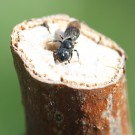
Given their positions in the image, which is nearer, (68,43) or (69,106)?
(69,106)

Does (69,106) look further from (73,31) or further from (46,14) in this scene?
(46,14)

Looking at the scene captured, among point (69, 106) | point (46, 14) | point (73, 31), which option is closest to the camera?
point (69, 106)

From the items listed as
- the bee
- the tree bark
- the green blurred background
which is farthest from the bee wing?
the green blurred background

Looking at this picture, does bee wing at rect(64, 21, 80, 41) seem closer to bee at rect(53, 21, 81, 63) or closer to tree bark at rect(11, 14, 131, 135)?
bee at rect(53, 21, 81, 63)

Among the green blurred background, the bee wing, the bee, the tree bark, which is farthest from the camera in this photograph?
the green blurred background

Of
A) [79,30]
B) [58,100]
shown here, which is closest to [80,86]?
[58,100]

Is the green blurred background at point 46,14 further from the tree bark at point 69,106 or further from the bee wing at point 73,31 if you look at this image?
the tree bark at point 69,106

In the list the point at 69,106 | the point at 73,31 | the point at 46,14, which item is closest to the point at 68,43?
the point at 73,31
